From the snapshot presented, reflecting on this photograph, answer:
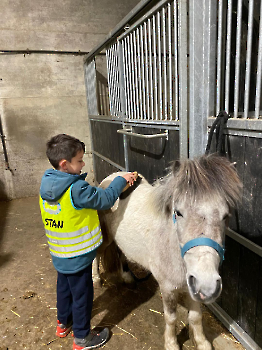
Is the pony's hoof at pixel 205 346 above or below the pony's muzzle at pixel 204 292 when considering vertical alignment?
below

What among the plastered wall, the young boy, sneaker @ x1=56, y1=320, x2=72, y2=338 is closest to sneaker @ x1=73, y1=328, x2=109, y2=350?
the young boy

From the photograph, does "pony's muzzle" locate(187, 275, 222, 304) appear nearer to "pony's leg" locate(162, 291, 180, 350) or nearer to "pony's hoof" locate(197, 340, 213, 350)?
"pony's leg" locate(162, 291, 180, 350)

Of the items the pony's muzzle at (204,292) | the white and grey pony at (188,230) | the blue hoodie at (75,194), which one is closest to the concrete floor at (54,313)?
the white and grey pony at (188,230)

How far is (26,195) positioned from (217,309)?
4415 millimetres

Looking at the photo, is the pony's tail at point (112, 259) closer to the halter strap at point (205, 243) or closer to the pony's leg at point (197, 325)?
the pony's leg at point (197, 325)

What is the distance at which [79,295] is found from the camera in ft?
5.23

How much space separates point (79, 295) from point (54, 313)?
70 cm

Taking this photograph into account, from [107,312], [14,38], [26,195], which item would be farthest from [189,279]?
[14,38]

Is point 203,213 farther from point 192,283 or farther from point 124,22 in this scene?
point 124,22

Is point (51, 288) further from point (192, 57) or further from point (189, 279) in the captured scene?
point (192, 57)

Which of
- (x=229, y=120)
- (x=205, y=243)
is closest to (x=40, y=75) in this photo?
(x=229, y=120)

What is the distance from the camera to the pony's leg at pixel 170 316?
151 cm

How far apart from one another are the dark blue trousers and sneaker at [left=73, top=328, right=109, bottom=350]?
0.04 metres

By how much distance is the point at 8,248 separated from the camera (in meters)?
3.17
